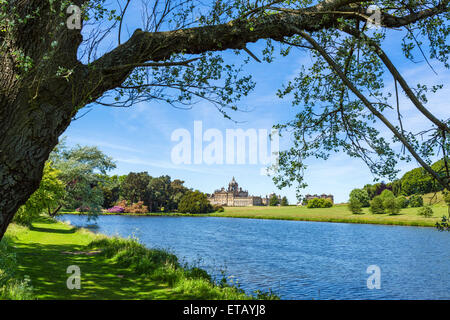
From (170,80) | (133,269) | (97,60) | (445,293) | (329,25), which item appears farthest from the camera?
(445,293)

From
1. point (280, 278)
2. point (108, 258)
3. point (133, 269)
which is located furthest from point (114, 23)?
point (280, 278)

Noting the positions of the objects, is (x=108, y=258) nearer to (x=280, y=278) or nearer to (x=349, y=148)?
(x=280, y=278)

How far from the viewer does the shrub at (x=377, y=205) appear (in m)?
72.4

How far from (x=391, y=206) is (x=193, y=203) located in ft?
215

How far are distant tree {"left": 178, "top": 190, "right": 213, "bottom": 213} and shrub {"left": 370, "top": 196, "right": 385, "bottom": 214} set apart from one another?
59.9 m

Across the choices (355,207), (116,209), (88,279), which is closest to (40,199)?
(88,279)

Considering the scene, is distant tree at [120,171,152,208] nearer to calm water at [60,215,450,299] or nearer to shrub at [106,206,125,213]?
shrub at [106,206,125,213]

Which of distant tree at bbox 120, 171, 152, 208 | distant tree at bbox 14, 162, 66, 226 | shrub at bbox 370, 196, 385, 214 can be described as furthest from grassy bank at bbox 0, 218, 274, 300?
distant tree at bbox 120, 171, 152, 208

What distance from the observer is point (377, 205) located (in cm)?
7412

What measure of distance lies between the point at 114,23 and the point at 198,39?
1.65m

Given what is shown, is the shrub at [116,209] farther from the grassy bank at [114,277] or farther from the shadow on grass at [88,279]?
the shadow on grass at [88,279]

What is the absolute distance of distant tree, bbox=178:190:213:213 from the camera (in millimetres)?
110500

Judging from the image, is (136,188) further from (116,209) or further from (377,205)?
(377,205)

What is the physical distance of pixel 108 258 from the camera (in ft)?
44.2
